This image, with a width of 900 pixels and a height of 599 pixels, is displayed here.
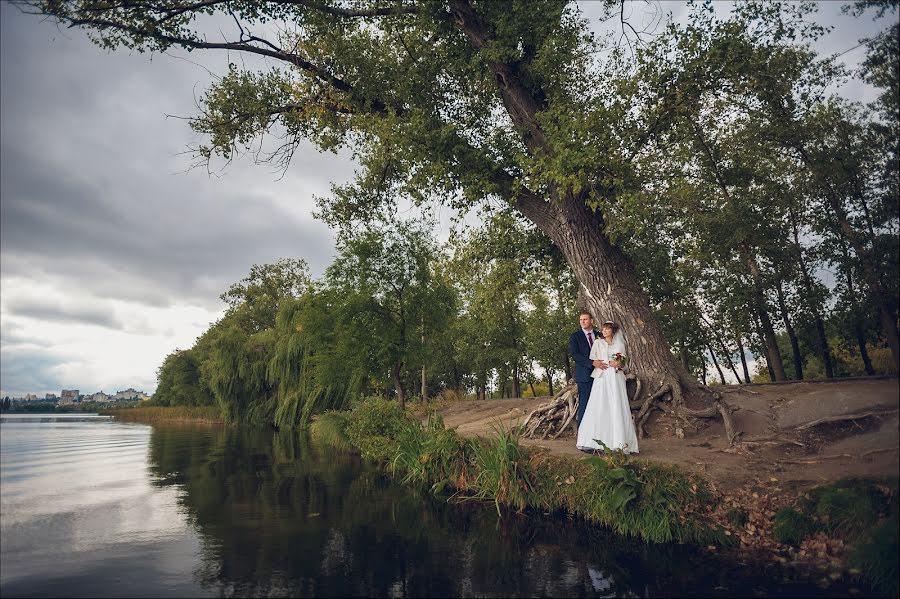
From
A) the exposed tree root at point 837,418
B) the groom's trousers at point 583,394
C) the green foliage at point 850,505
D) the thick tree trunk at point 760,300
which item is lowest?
the green foliage at point 850,505

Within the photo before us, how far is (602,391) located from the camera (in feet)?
26.2

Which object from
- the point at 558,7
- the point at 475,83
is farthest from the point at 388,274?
the point at 558,7

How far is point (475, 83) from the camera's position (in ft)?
41.1

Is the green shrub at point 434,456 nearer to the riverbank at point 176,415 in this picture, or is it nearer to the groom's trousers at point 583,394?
the groom's trousers at point 583,394

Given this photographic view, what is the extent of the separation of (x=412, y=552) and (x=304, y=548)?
52.1 inches

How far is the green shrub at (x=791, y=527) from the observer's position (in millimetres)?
5305

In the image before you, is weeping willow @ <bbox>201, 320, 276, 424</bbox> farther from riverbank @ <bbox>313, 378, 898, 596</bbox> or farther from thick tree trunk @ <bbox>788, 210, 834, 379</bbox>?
thick tree trunk @ <bbox>788, 210, 834, 379</bbox>

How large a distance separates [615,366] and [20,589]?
773 centimetres

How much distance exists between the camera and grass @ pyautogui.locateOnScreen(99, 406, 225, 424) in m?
35.5

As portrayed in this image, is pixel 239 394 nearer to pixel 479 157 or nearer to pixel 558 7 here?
pixel 479 157

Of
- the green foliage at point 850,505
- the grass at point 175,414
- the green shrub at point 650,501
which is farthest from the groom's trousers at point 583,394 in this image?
the grass at point 175,414

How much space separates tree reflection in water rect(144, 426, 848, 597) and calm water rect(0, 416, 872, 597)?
0.02 m

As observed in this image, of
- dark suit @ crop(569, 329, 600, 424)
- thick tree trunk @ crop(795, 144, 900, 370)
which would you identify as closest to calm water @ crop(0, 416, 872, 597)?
dark suit @ crop(569, 329, 600, 424)

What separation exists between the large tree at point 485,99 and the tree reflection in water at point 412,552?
4.07m
